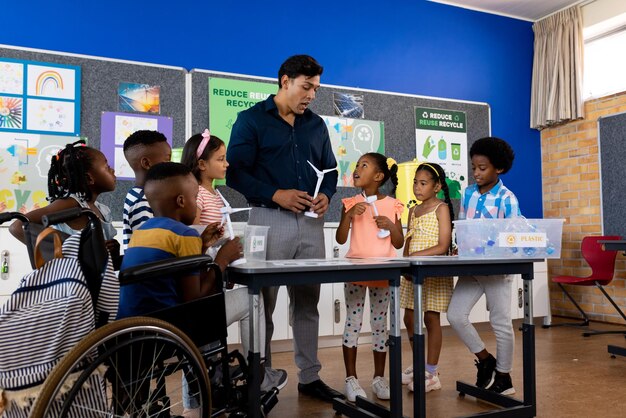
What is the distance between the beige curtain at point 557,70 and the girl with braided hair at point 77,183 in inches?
156

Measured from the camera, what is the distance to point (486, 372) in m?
2.45

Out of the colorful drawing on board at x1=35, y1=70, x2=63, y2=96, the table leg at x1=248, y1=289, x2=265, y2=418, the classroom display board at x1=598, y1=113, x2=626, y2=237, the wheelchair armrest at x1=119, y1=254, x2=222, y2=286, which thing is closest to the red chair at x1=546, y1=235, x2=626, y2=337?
the classroom display board at x1=598, y1=113, x2=626, y2=237

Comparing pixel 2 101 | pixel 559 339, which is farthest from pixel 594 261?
pixel 2 101

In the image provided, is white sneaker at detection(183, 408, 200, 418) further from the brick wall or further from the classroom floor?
the brick wall

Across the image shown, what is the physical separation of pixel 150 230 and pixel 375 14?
11.0 ft

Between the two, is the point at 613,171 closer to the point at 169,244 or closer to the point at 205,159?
the point at 205,159

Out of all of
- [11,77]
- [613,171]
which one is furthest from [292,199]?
[613,171]

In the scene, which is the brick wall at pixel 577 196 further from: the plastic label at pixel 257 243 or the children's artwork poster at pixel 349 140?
the plastic label at pixel 257 243

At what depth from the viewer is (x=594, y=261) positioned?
13.5 feet

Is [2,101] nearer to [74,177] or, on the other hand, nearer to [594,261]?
[74,177]

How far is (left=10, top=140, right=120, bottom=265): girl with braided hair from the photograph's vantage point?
1758 millimetres

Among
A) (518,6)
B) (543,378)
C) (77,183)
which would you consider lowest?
(543,378)

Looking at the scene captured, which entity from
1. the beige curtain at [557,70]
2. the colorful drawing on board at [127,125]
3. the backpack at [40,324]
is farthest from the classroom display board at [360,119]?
the backpack at [40,324]

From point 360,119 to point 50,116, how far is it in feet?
6.60
